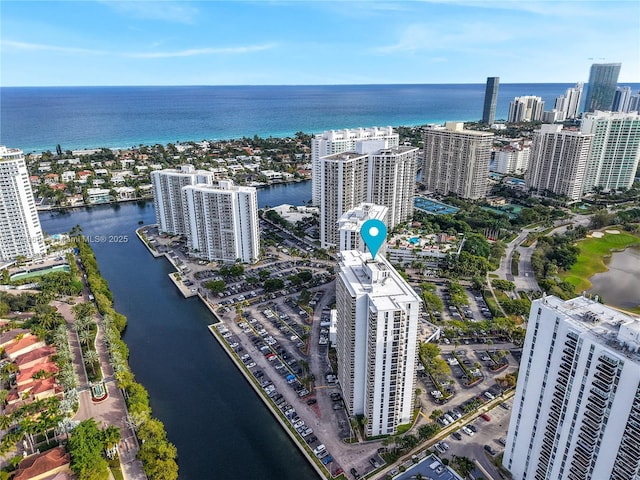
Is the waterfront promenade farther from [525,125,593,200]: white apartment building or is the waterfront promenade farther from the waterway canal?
[525,125,593,200]: white apartment building

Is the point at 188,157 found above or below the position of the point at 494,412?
above

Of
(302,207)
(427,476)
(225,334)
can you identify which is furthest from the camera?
(302,207)

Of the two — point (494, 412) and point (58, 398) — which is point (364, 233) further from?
point (58, 398)

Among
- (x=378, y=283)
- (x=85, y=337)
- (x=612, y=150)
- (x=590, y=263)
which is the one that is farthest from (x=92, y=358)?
(x=612, y=150)

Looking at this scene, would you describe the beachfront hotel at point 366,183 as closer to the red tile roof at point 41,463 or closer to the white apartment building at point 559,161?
the white apartment building at point 559,161

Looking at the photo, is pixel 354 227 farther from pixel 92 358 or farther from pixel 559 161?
pixel 559 161

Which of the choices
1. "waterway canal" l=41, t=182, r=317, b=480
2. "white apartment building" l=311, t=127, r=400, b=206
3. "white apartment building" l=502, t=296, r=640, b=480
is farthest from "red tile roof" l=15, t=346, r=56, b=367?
"white apartment building" l=311, t=127, r=400, b=206

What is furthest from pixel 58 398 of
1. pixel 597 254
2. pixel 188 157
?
pixel 188 157
